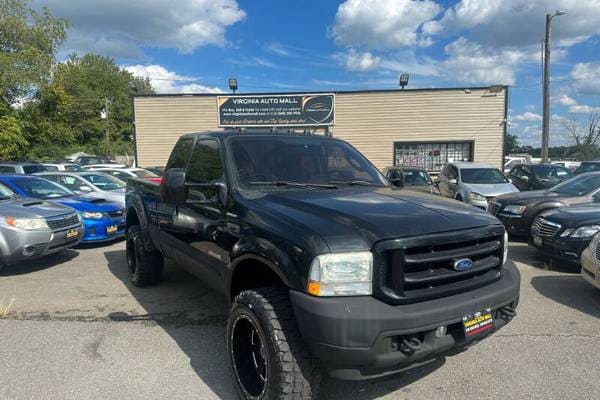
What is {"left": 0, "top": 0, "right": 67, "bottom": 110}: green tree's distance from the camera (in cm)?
2308

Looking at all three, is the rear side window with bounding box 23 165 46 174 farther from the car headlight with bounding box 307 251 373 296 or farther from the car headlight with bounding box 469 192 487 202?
the car headlight with bounding box 307 251 373 296

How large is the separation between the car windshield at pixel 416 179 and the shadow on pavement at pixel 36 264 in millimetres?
9600

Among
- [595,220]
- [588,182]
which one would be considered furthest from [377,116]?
[595,220]

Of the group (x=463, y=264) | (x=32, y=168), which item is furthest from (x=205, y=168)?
(x=32, y=168)

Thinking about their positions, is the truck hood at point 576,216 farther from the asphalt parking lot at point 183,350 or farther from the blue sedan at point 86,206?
the blue sedan at point 86,206

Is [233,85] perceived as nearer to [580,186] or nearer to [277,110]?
[277,110]

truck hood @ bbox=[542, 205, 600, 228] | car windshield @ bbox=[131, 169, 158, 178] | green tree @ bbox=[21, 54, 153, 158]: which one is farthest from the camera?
green tree @ bbox=[21, 54, 153, 158]

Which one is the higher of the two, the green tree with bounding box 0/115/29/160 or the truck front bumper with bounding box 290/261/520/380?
the green tree with bounding box 0/115/29/160

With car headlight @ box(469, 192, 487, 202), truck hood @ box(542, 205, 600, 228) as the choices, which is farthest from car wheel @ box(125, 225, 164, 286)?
car headlight @ box(469, 192, 487, 202)

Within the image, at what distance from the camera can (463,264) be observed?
2.74m

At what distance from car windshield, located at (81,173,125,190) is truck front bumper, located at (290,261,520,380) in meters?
9.78

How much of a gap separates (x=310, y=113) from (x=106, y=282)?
17436 millimetres

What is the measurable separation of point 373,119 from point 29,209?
58.5 ft

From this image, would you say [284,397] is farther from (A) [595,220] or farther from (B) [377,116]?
(B) [377,116]
